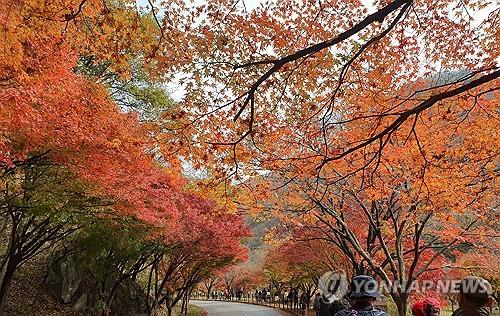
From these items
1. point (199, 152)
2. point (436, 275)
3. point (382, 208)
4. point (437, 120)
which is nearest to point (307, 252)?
point (436, 275)

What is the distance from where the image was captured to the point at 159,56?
5.91 m

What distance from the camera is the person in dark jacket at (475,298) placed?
331 cm

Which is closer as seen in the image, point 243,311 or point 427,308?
point 427,308

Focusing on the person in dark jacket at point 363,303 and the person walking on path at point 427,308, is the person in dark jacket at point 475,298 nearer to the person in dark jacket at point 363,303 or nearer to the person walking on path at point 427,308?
the person in dark jacket at point 363,303

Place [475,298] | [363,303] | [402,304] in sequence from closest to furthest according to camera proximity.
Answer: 1. [475,298]
2. [363,303]
3. [402,304]

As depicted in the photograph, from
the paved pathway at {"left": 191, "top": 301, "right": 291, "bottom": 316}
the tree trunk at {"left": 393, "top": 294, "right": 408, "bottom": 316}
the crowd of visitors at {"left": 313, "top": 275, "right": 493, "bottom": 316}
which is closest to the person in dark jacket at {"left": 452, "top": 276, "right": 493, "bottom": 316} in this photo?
the crowd of visitors at {"left": 313, "top": 275, "right": 493, "bottom": 316}

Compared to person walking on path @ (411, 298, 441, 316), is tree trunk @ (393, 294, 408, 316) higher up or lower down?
higher up

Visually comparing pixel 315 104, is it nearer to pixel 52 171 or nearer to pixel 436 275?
pixel 52 171

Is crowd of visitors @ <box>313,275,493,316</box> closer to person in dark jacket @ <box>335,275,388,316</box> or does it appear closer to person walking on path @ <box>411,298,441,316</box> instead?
Result: person in dark jacket @ <box>335,275,388,316</box>

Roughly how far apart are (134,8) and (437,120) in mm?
5349

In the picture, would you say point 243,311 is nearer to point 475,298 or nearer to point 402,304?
point 402,304

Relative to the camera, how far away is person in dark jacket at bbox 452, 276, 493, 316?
331 centimetres

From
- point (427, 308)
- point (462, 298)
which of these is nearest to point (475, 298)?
point (462, 298)

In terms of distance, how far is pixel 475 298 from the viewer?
3.34 metres
